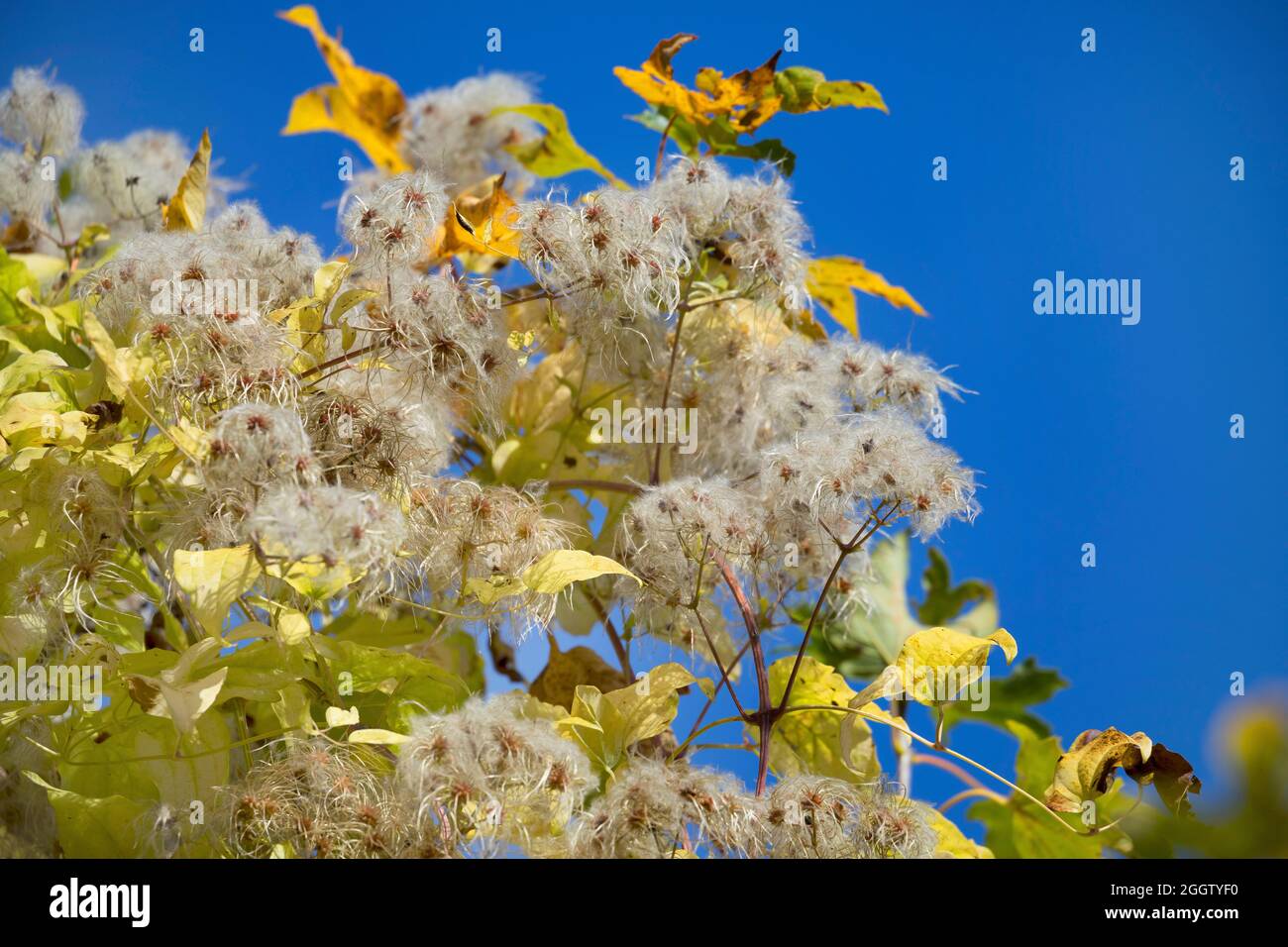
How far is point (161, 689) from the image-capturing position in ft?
1.71

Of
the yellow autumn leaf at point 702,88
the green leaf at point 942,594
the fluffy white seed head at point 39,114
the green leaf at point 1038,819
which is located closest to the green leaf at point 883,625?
the green leaf at point 942,594

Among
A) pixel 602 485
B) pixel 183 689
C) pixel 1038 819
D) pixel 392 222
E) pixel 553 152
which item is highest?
pixel 553 152

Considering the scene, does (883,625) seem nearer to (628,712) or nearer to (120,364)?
(628,712)

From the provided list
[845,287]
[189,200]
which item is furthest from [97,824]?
[845,287]

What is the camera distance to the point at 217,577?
0.52m

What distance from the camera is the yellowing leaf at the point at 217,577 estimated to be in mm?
511

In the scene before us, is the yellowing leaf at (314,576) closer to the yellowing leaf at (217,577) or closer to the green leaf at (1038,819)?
the yellowing leaf at (217,577)

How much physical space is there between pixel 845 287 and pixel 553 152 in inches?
9.9

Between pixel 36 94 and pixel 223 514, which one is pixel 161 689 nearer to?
pixel 223 514
